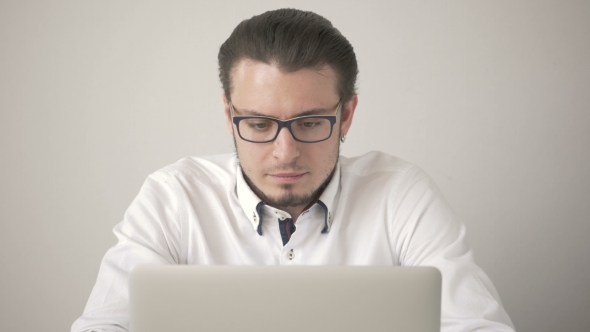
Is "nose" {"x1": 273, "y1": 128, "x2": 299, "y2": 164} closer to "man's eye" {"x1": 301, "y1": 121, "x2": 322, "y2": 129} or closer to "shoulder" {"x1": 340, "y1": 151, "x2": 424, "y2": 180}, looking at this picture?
"man's eye" {"x1": 301, "y1": 121, "x2": 322, "y2": 129}

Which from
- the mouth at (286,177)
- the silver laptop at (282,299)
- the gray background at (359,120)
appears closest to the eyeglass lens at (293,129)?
the mouth at (286,177)

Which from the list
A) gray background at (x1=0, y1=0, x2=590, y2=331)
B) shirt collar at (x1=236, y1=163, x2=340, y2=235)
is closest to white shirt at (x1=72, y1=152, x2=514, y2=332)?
shirt collar at (x1=236, y1=163, x2=340, y2=235)

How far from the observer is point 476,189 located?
9.83 ft

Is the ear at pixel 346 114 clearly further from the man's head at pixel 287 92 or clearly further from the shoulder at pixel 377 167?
the shoulder at pixel 377 167

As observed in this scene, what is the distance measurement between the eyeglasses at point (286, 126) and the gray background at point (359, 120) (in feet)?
4.14

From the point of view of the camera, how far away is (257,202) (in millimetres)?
1897

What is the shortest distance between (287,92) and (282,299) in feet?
2.97

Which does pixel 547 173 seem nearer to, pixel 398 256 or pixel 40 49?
pixel 398 256

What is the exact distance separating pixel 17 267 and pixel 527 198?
259cm

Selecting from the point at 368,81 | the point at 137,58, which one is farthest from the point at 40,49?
the point at 368,81

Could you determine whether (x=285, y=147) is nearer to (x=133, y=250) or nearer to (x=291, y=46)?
(x=291, y=46)

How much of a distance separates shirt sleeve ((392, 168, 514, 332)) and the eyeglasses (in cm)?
38

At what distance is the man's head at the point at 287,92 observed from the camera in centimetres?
172

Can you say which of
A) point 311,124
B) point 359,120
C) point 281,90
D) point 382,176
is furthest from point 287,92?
point 359,120
